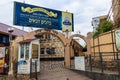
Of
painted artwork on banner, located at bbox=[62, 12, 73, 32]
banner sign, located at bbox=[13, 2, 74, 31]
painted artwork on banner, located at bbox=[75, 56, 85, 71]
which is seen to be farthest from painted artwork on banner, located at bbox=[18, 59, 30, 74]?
painted artwork on banner, located at bbox=[62, 12, 73, 32]

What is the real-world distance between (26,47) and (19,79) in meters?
2.61

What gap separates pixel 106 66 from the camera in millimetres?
13773

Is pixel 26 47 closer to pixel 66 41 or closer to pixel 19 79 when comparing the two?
pixel 19 79

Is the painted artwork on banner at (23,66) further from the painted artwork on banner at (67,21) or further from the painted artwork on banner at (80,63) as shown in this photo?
the painted artwork on banner at (67,21)

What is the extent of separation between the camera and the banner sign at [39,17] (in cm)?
1927

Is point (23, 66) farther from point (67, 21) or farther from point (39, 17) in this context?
point (67, 21)

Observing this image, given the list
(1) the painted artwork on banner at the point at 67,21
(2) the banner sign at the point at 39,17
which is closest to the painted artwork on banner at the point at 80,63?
(2) the banner sign at the point at 39,17

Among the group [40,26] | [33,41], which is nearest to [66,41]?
[40,26]

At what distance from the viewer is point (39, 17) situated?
2070 centimetres

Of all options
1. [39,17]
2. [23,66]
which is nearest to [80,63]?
[23,66]

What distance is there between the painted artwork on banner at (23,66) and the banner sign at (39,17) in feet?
17.1

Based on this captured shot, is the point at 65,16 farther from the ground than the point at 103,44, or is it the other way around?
the point at 65,16

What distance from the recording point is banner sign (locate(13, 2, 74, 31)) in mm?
19266

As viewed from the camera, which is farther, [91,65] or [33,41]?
[33,41]
